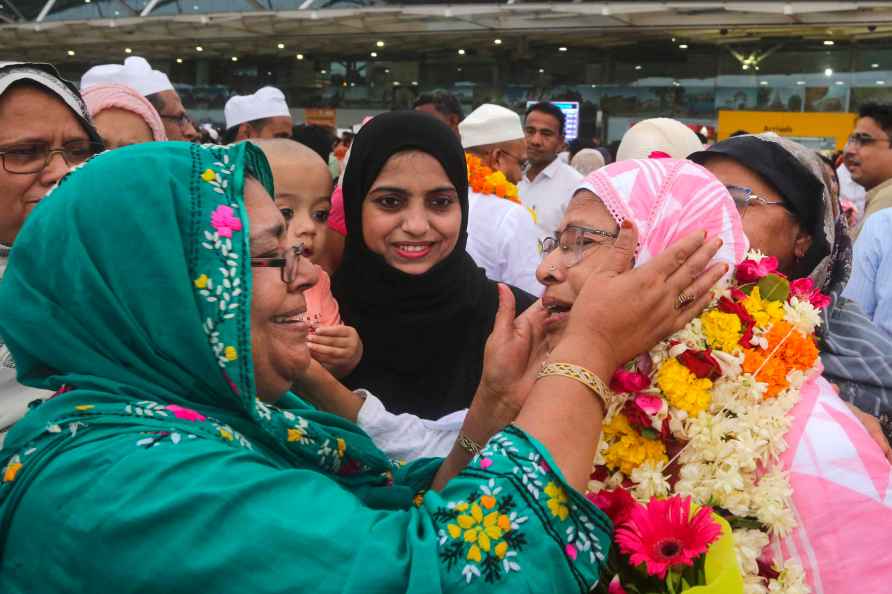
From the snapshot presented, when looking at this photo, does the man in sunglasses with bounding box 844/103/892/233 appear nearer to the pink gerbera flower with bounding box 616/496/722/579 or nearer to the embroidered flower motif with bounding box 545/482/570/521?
the pink gerbera flower with bounding box 616/496/722/579

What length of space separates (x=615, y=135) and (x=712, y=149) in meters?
18.3

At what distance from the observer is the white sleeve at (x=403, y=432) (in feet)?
7.11

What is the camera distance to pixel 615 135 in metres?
19.9

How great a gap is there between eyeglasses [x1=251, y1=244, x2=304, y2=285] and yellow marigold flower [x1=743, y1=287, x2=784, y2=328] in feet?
3.22

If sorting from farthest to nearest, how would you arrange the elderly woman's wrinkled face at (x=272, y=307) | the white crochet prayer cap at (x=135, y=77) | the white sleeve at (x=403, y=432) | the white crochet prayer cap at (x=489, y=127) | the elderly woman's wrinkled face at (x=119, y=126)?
1. the white crochet prayer cap at (x=489, y=127)
2. the white crochet prayer cap at (x=135, y=77)
3. the elderly woman's wrinkled face at (x=119, y=126)
4. the white sleeve at (x=403, y=432)
5. the elderly woman's wrinkled face at (x=272, y=307)

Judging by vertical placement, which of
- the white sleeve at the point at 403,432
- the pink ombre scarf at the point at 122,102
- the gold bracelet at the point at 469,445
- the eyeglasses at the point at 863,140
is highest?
the pink ombre scarf at the point at 122,102

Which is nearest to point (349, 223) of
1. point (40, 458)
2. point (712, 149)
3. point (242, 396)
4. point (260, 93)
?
point (712, 149)

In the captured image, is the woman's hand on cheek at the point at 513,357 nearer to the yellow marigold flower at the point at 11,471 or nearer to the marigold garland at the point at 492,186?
the yellow marigold flower at the point at 11,471

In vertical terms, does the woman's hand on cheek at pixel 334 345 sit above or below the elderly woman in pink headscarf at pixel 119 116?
below

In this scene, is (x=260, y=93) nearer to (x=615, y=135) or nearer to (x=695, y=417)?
(x=695, y=417)

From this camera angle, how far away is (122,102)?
3.44 m

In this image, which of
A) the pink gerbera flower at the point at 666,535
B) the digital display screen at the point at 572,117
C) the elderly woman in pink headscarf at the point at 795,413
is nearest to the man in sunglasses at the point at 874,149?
the elderly woman in pink headscarf at the point at 795,413

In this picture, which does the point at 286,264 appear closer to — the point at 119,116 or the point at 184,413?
the point at 184,413

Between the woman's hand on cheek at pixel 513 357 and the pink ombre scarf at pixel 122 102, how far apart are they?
2.30m
